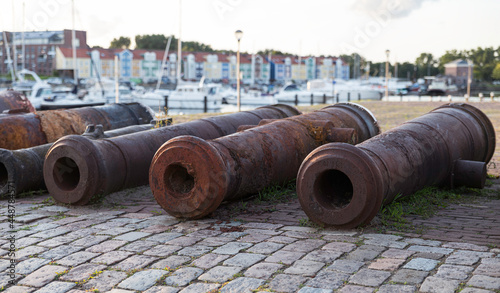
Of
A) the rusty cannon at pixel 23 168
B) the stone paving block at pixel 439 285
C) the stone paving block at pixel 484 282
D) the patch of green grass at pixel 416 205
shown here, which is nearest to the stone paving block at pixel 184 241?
the patch of green grass at pixel 416 205

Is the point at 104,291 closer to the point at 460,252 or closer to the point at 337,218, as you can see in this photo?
the point at 337,218

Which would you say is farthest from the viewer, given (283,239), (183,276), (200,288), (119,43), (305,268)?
(119,43)

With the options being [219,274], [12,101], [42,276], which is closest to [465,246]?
[219,274]

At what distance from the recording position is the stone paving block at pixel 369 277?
408cm

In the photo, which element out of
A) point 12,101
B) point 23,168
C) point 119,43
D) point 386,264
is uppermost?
point 119,43

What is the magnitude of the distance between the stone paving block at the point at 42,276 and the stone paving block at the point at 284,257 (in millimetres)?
1612

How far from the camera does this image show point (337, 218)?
17.9ft

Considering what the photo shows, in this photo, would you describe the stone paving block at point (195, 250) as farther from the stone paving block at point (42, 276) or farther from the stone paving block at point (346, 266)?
the stone paving block at point (346, 266)

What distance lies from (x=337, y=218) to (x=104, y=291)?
2304 millimetres

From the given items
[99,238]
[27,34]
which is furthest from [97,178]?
[27,34]

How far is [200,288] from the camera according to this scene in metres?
4.07

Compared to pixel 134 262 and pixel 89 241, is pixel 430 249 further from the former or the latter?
pixel 89 241

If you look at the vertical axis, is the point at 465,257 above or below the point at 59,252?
above

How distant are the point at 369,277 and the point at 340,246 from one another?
80 cm
